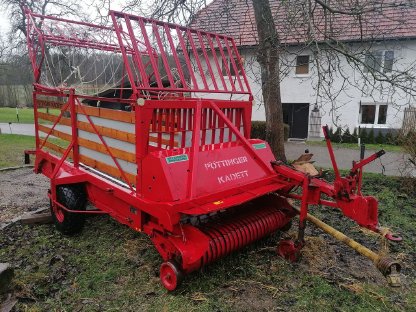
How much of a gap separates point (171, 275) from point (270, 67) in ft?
16.5

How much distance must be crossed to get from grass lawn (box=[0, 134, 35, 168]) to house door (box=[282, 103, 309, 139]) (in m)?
11.2

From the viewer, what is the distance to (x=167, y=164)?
3.09 m

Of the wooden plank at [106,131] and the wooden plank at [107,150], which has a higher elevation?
the wooden plank at [106,131]

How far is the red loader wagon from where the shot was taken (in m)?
3.11

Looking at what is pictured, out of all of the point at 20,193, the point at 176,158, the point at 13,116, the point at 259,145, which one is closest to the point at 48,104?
the point at 20,193

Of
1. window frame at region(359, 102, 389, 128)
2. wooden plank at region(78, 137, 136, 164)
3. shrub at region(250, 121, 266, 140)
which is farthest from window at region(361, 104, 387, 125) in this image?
wooden plank at region(78, 137, 136, 164)

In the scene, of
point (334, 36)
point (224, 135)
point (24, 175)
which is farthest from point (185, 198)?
point (24, 175)

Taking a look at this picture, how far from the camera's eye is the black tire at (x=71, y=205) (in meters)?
4.27

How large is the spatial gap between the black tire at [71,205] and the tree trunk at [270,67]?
4.24 m

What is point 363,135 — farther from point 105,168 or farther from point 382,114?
point 105,168

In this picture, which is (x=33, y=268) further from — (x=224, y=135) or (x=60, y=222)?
(x=224, y=135)

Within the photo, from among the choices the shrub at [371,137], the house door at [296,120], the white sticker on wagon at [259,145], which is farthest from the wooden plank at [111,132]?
the shrub at [371,137]

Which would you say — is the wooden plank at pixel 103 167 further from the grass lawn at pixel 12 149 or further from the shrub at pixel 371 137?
the shrub at pixel 371 137

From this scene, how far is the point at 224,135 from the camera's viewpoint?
419 cm
